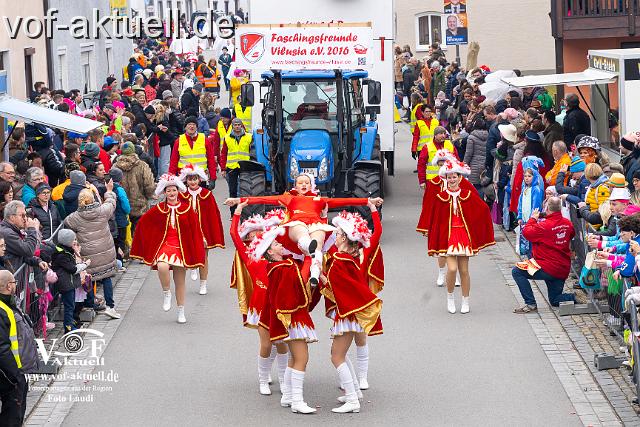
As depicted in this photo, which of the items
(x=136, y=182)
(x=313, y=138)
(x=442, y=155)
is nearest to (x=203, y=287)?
(x=136, y=182)

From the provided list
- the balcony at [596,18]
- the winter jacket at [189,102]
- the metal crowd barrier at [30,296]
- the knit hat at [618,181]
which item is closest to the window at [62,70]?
the winter jacket at [189,102]

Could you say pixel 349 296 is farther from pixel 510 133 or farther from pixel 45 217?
pixel 510 133

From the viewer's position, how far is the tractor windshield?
2048 cm

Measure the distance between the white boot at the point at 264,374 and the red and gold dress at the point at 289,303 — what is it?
0.77 m

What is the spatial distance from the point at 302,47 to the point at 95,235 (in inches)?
223

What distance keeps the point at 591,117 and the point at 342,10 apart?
459 cm

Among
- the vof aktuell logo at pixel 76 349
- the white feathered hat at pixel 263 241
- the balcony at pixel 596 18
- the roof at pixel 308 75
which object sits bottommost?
the vof aktuell logo at pixel 76 349

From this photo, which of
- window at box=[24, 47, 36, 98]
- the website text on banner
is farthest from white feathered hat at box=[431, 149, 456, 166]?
window at box=[24, 47, 36, 98]

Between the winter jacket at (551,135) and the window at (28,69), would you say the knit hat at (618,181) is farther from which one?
the window at (28,69)

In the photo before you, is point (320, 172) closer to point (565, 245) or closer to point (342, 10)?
point (342, 10)

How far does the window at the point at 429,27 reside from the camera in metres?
48.4

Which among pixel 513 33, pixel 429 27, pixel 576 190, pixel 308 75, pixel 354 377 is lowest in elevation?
pixel 354 377

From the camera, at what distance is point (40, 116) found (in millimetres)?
18094

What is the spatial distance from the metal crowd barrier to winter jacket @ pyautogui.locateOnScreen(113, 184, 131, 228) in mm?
2969
